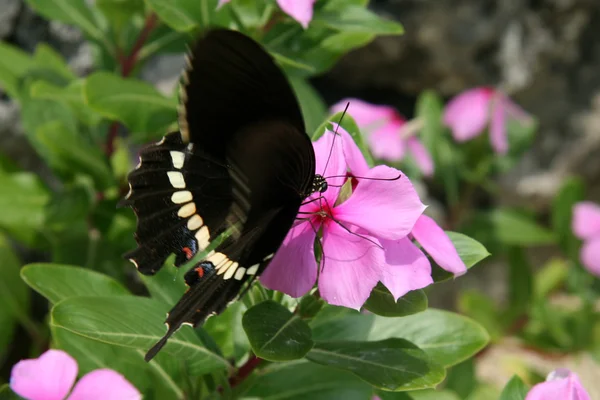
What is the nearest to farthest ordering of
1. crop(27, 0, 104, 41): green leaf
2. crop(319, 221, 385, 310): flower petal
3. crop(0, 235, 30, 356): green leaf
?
1. crop(319, 221, 385, 310): flower petal
2. crop(27, 0, 104, 41): green leaf
3. crop(0, 235, 30, 356): green leaf

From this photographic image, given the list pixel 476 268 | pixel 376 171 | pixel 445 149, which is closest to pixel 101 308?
pixel 376 171

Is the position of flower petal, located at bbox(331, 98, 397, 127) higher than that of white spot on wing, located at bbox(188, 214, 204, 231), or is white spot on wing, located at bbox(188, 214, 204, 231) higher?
white spot on wing, located at bbox(188, 214, 204, 231)

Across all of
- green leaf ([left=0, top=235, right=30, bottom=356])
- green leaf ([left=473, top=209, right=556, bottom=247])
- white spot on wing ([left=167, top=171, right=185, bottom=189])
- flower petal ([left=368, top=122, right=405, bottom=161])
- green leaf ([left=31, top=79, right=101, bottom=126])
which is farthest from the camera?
green leaf ([left=473, top=209, right=556, bottom=247])

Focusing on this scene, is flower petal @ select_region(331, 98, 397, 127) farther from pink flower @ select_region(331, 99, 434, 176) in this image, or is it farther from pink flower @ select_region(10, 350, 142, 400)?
pink flower @ select_region(10, 350, 142, 400)

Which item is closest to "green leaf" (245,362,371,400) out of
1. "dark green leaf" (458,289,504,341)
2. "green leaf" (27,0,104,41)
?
"green leaf" (27,0,104,41)

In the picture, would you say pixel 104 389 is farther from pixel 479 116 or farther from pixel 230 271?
pixel 479 116
